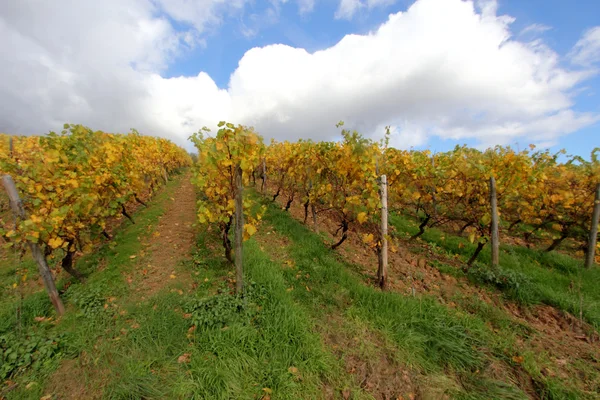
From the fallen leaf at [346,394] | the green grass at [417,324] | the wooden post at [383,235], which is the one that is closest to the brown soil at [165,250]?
the green grass at [417,324]

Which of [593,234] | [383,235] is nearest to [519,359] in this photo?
[383,235]

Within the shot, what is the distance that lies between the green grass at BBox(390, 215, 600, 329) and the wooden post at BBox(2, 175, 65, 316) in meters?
7.46

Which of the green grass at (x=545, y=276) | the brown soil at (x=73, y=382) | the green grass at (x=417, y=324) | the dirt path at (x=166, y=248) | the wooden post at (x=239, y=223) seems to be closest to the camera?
the brown soil at (x=73, y=382)

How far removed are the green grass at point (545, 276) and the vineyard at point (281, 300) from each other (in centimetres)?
4

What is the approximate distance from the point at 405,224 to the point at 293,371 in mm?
6517

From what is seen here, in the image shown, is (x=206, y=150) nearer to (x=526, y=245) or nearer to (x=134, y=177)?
(x=134, y=177)

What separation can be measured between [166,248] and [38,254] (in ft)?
7.17

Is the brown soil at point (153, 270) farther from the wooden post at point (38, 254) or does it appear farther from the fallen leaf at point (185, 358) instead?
the wooden post at point (38, 254)

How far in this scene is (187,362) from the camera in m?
2.53

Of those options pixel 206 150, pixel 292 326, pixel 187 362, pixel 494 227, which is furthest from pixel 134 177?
pixel 494 227

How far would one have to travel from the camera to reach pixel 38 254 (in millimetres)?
3129

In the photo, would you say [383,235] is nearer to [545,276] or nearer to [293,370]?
[293,370]

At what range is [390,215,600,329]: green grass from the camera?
368cm

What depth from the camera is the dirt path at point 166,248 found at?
4.05m
